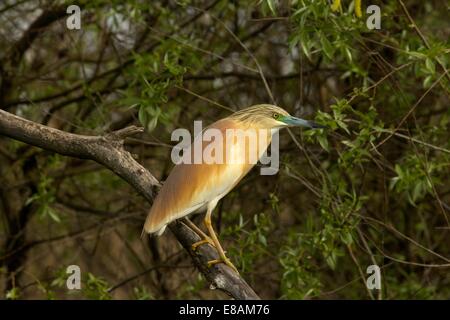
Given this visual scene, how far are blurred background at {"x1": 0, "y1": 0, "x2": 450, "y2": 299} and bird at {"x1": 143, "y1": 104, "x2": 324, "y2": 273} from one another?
44.5 inches

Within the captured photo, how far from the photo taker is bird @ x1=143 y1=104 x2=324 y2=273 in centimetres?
253

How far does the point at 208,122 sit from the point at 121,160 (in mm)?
1866

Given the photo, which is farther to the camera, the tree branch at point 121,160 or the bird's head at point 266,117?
the bird's head at point 266,117

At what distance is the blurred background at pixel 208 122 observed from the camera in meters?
3.99

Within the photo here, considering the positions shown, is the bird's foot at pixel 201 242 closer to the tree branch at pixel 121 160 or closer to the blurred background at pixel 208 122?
the tree branch at pixel 121 160

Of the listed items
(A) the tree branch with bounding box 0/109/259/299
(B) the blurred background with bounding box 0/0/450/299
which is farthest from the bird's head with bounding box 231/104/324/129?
(B) the blurred background with bounding box 0/0/450/299

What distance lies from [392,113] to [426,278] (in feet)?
2.75

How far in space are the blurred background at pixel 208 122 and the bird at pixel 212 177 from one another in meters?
1.13

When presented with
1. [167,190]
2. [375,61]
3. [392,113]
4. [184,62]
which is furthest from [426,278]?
[167,190]

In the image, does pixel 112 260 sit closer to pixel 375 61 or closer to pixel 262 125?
pixel 375 61

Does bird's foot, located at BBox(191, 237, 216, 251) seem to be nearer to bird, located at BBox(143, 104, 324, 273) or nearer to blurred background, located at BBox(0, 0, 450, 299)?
bird, located at BBox(143, 104, 324, 273)

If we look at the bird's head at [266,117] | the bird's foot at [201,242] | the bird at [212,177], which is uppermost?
the bird's head at [266,117]

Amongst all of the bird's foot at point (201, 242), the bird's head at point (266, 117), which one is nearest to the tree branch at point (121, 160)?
the bird's foot at point (201, 242)

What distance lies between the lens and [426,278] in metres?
4.40
